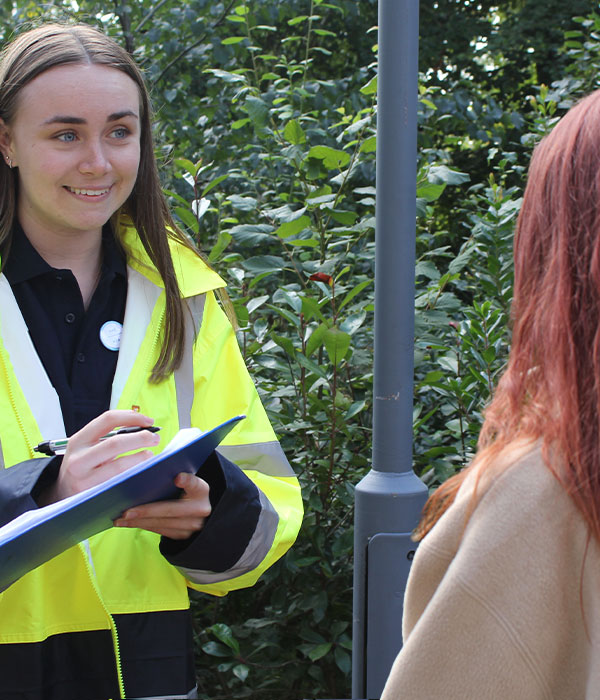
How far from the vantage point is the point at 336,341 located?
2578 mm

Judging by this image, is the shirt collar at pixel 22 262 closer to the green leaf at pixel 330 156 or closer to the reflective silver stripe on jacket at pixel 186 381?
the reflective silver stripe on jacket at pixel 186 381

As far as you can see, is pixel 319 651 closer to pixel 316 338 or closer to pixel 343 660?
pixel 343 660

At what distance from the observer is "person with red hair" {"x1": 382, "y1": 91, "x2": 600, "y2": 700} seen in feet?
3.22

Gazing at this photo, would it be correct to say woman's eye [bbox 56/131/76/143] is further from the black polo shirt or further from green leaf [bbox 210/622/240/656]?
green leaf [bbox 210/622/240/656]

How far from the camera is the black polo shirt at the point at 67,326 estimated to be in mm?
1776

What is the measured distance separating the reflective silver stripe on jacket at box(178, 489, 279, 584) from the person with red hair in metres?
0.71

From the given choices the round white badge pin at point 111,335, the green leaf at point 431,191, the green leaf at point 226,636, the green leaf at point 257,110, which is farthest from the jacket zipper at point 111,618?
the green leaf at point 257,110

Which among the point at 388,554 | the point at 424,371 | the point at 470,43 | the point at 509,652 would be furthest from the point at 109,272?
the point at 470,43

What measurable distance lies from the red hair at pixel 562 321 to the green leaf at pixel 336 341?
1.43m

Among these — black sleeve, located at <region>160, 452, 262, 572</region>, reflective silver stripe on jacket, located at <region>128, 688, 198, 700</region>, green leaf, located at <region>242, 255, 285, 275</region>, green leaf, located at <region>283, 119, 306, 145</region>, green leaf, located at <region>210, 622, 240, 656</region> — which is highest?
green leaf, located at <region>283, 119, 306, 145</region>

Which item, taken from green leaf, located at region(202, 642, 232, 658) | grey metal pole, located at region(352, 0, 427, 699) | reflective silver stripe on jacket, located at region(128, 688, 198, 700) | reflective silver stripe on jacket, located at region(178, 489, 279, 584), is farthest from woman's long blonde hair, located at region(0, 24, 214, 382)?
green leaf, located at region(202, 642, 232, 658)

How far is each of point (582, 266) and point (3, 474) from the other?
1.02 meters

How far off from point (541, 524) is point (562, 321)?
23 centimetres

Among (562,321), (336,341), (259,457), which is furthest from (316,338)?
(562,321)
